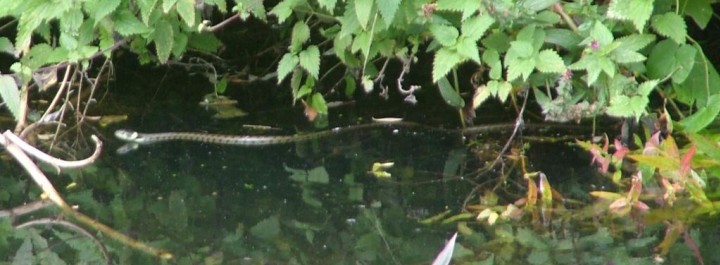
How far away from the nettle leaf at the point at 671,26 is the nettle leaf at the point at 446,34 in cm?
59

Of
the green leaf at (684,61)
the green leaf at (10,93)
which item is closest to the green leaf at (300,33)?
the green leaf at (10,93)

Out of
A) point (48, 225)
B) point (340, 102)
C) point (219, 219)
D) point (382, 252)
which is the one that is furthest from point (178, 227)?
point (340, 102)

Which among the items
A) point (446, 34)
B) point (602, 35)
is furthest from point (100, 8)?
point (602, 35)

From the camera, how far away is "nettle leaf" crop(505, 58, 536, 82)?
2.97 meters

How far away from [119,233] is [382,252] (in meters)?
0.77

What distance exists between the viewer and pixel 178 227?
119 inches

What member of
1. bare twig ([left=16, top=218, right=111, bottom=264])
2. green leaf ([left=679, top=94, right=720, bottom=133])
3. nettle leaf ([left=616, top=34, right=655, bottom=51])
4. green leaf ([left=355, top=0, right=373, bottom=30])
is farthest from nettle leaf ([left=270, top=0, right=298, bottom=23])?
green leaf ([left=679, top=94, right=720, bottom=133])

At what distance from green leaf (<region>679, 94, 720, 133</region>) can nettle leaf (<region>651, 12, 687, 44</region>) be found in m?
0.25

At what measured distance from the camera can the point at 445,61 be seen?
3027 millimetres

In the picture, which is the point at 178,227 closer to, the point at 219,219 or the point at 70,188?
the point at 219,219

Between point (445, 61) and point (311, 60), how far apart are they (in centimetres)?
60

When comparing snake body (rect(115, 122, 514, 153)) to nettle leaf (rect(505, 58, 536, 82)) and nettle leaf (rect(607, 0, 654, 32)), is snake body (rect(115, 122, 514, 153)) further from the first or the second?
nettle leaf (rect(607, 0, 654, 32))

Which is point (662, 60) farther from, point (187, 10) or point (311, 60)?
point (187, 10)

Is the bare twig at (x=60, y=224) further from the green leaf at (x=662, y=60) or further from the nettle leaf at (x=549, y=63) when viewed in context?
the green leaf at (x=662, y=60)
